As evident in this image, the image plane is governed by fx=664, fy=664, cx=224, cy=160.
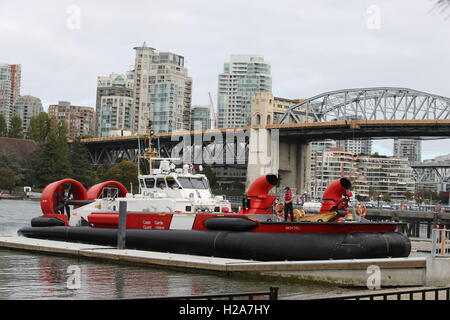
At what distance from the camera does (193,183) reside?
90.4ft

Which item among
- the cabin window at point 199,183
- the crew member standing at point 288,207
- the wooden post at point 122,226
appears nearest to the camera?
the crew member standing at point 288,207

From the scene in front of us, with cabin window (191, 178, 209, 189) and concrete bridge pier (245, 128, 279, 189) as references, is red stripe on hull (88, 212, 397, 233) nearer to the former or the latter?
cabin window (191, 178, 209, 189)

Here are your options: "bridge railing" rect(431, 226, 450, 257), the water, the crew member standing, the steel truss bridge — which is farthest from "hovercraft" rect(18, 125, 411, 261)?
the steel truss bridge

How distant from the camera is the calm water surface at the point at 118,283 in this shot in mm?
17891

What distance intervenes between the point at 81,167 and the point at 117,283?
354 ft

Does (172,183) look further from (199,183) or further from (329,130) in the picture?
(329,130)

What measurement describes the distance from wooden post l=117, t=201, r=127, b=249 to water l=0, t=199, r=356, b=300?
183 centimetres

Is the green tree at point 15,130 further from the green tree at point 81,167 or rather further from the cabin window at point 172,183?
the cabin window at point 172,183

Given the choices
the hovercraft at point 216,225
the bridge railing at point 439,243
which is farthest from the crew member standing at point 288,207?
the bridge railing at point 439,243

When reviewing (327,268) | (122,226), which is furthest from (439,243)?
(122,226)

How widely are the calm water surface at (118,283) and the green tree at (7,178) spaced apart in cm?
9685

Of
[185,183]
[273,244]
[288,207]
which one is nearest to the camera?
[273,244]

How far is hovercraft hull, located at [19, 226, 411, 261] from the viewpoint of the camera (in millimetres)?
21047
